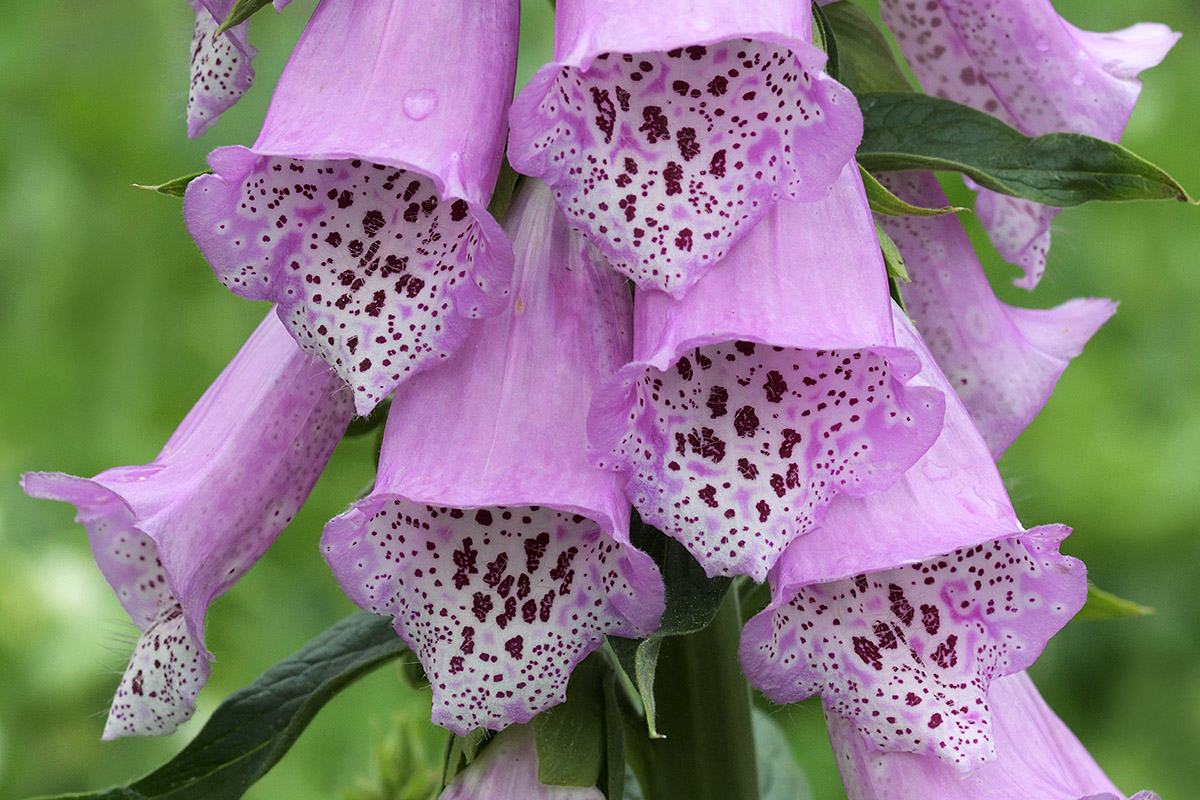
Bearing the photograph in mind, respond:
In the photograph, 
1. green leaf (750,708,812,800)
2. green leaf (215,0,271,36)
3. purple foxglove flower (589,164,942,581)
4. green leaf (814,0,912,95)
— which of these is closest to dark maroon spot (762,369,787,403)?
purple foxglove flower (589,164,942,581)

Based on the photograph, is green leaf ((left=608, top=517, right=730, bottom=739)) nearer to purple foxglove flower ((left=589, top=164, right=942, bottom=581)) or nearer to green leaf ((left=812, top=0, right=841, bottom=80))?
purple foxglove flower ((left=589, top=164, right=942, bottom=581))

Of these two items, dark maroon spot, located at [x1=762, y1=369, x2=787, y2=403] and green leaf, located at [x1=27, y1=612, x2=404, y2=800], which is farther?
green leaf, located at [x1=27, y1=612, x2=404, y2=800]

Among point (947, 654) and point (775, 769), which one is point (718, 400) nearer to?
point (947, 654)

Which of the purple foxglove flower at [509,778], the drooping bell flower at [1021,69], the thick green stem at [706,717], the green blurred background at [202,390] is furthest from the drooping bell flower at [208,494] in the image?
the green blurred background at [202,390]

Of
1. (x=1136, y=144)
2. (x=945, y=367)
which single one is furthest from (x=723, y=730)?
(x=1136, y=144)

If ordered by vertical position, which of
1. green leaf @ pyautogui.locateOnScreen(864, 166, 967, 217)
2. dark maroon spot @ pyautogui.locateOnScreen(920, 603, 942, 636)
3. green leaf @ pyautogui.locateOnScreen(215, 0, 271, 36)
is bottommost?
dark maroon spot @ pyautogui.locateOnScreen(920, 603, 942, 636)

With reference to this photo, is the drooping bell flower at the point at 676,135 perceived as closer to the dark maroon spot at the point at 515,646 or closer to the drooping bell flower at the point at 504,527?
the drooping bell flower at the point at 504,527

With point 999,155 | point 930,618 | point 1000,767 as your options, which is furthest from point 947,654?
point 999,155
